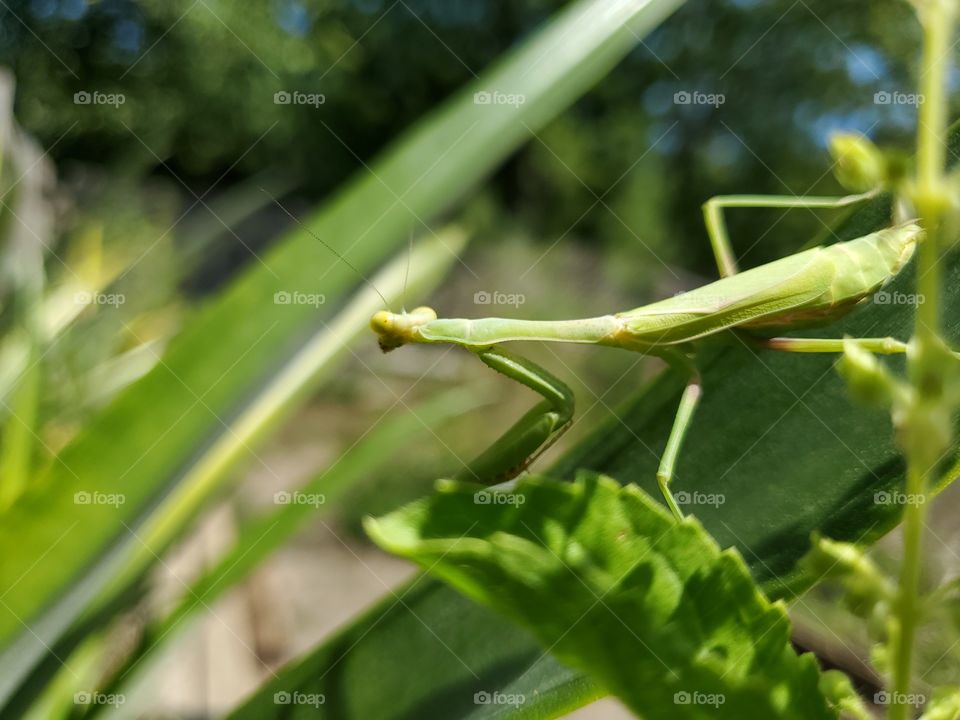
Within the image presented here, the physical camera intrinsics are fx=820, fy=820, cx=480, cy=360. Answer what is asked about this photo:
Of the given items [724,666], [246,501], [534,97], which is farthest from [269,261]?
[246,501]

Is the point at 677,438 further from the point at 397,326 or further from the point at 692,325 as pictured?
the point at 397,326

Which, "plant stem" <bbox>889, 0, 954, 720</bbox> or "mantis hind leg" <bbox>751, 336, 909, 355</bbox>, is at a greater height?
"plant stem" <bbox>889, 0, 954, 720</bbox>

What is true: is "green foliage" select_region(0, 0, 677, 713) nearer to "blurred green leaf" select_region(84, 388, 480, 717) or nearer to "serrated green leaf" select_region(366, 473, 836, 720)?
"blurred green leaf" select_region(84, 388, 480, 717)

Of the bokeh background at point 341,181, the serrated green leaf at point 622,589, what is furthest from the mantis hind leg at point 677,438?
the bokeh background at point 341,181

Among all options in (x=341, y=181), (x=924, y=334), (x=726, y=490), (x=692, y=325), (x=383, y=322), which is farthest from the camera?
(x=341, y=181)

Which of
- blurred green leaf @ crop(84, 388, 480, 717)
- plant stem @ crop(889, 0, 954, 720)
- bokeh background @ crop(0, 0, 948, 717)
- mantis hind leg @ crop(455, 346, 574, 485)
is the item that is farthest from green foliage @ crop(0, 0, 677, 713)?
bokeh background @ crop(0, 0, 948, 717)

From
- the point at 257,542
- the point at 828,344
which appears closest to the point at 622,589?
the point at 828,344
